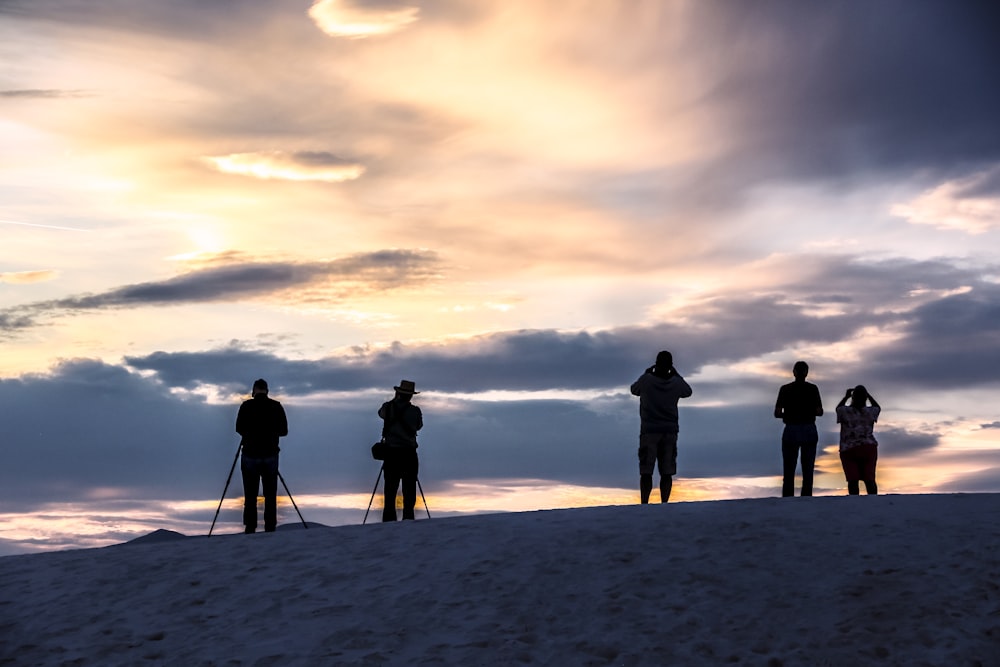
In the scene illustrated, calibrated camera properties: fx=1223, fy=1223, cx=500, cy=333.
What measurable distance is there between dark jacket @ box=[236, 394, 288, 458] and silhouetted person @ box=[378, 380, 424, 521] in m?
1.75

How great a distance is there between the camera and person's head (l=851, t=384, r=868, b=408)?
1923 centimetres

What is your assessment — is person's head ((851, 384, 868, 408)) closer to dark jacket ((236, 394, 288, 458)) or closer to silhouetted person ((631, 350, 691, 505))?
silhouetted person ((631, 350, 691, 505))

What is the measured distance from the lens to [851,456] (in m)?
19.4

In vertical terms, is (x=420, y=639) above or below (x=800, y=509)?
below

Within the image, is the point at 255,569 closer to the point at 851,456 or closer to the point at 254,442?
the point at 254,442

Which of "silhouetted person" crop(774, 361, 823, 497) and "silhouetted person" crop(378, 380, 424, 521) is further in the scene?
"silhouetted person" crop(378, 380, 424, 521)

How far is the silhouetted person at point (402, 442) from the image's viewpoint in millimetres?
19750

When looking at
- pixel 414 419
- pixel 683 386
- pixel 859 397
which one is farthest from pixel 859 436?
pixel 414 419

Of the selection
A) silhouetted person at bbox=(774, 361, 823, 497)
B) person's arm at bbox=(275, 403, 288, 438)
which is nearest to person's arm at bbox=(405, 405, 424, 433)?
person's arm at bbox=(275, 403, 288, 438)

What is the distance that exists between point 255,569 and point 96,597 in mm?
1926

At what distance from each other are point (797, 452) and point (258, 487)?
8.37 metres

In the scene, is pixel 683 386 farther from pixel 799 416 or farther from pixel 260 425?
pixel 260 425

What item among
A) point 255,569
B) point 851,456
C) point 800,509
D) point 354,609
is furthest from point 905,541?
point 255,569

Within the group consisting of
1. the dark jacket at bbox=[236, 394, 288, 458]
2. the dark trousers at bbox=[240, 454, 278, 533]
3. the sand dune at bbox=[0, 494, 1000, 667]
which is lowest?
the sand dune at bbox=[0, 494, 1000, 667]
